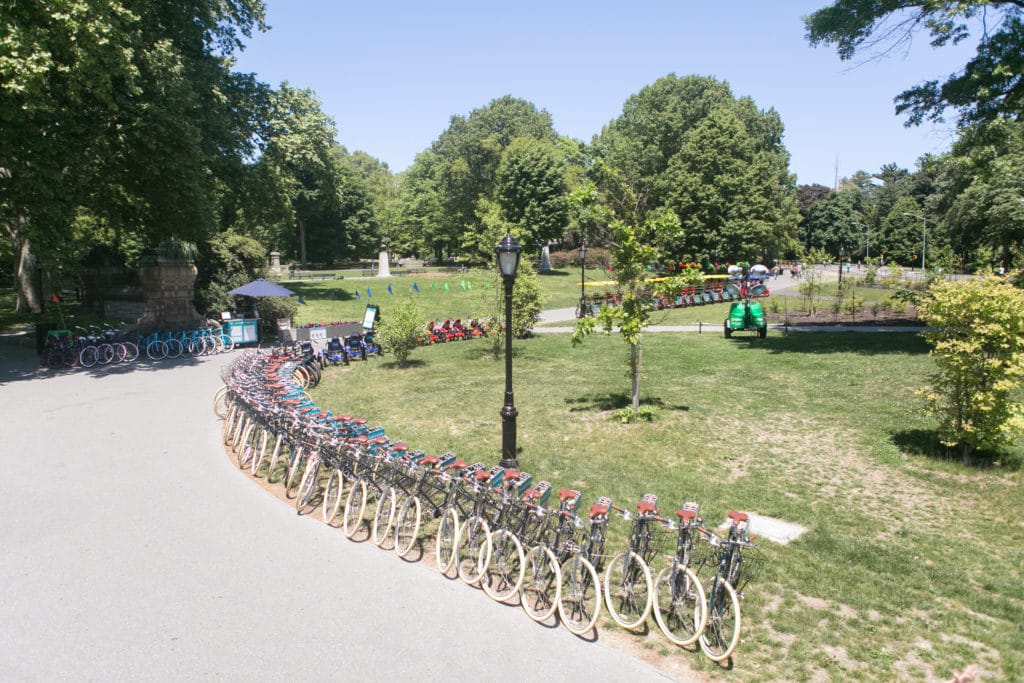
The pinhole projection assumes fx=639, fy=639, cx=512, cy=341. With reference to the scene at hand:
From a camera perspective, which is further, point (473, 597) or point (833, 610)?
point (473, 597)

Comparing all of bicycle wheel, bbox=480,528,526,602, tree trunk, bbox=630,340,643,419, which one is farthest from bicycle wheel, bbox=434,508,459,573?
tree trunk, bbox=630,340,643,419

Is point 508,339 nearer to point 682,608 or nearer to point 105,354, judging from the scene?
point 682,608

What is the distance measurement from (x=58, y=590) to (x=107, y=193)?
61.1 feet

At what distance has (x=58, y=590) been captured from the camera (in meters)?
6.19

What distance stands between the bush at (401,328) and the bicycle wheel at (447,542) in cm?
1169

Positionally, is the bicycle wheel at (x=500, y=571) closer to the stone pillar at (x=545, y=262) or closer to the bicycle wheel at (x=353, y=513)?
the bicycle wheel at (x=353, y=513)

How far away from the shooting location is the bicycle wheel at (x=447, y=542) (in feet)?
21.2

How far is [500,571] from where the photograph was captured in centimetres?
627

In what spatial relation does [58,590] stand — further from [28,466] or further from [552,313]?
[552,313]

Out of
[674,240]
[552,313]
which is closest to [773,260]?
[552,313]

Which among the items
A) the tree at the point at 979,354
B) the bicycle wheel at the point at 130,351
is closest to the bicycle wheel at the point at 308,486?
the tree at the point at 979,354

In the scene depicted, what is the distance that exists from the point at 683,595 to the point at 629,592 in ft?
1.81

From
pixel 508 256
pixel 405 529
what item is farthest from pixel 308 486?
pixel 508 256

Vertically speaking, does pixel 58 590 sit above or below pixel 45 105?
below
